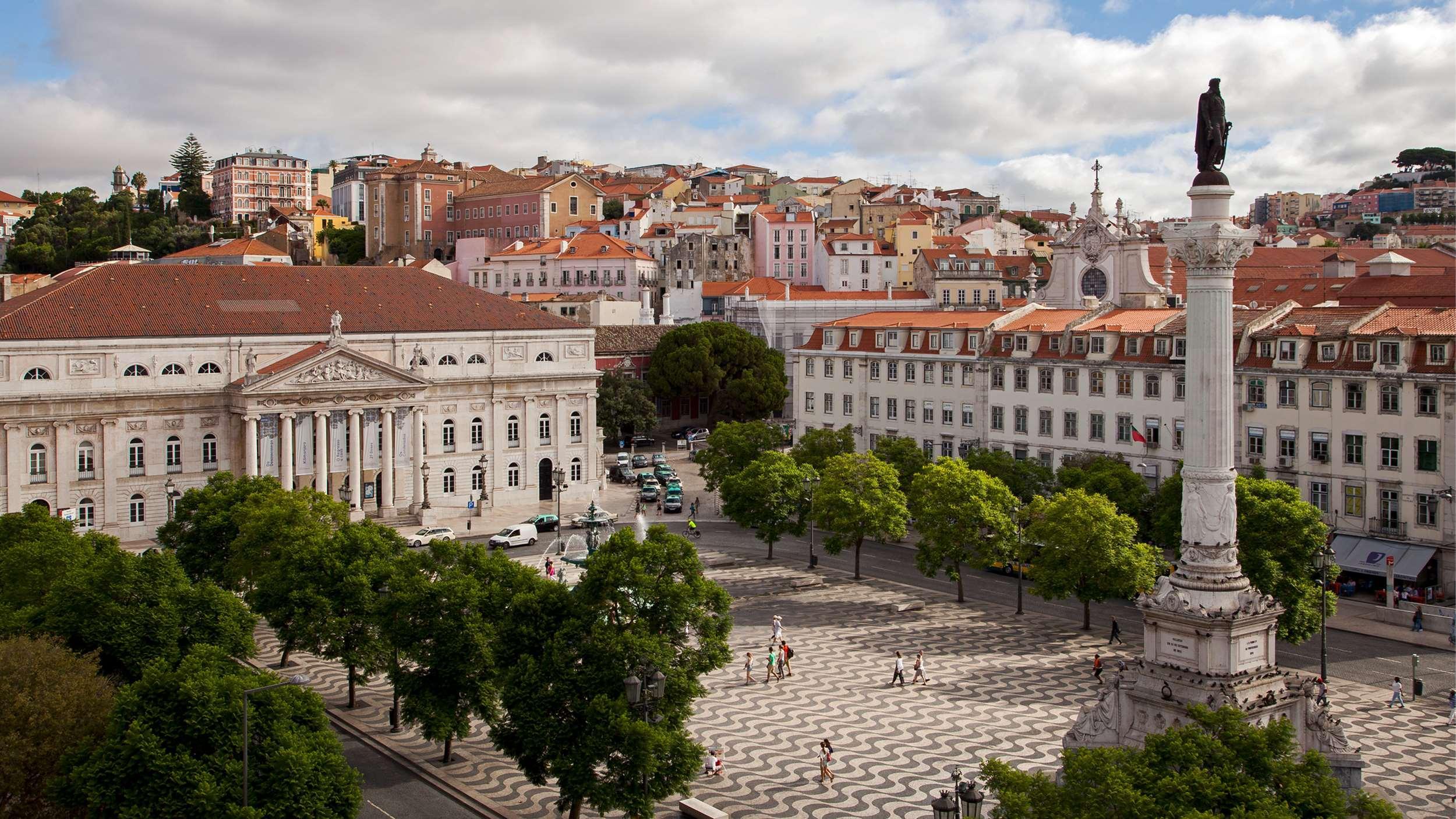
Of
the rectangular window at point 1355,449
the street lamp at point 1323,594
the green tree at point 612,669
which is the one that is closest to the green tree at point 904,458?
the rectangular window at point 1355,449

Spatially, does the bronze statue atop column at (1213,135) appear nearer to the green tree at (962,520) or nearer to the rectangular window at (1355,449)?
the green tree at (962,520)

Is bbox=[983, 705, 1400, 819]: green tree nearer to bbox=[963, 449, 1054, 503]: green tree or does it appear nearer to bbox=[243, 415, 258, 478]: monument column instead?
bbox=[963, 449, 1054, 503]: green tree

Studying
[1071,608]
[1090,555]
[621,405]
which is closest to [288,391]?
[621,405]

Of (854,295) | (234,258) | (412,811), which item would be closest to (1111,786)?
(412,811)

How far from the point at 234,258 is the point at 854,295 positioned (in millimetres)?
59120

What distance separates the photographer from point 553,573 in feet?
197

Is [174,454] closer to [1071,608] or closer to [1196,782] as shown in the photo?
[1071,608]

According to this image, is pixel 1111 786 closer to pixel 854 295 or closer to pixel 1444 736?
pixel 1444 736

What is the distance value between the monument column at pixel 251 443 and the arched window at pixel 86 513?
7.53 meters

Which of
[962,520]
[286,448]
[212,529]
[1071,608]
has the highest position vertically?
[286,448]

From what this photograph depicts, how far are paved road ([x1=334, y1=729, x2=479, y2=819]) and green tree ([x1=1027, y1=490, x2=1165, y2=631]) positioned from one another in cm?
2443

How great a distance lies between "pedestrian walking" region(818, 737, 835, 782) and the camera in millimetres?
34406

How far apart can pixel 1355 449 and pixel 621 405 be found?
185 ft

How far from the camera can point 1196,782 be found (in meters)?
21.7
